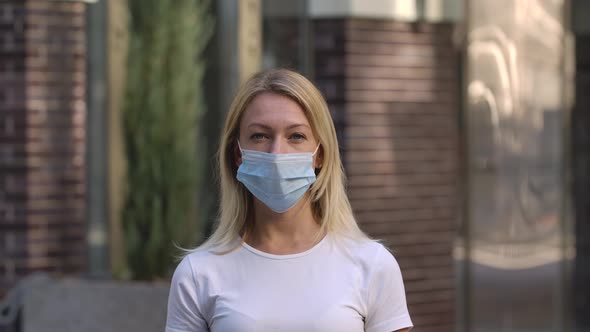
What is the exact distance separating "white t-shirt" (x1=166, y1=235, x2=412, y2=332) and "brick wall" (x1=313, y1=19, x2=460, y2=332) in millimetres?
4277

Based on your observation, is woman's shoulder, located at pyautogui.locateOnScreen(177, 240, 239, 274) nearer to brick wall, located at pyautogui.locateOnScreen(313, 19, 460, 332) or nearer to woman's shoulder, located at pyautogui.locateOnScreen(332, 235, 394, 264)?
woman's shoulder, located at pyautogui.locateOnScreen(332, 235, 394, 264)

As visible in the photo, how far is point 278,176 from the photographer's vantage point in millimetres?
2535

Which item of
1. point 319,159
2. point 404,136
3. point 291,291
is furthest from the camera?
point 404,136

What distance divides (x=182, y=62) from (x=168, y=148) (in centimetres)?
53

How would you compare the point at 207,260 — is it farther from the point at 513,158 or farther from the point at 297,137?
the point at 513,158

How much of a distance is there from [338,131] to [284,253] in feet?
14.2

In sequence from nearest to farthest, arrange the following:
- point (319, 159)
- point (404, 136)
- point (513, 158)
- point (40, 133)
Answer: point (319, 159)
point (40, 133)
point (404, 136)
point (513, 158)

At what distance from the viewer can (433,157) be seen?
7.16 metres

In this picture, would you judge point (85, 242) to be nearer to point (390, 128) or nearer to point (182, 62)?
point (182, 62)

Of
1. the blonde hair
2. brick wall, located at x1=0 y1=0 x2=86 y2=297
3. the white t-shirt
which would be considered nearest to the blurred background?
brick wall, located at x1=0 y1=0 x2=86 y2=297

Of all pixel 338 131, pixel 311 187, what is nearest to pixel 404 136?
pixel 338 131

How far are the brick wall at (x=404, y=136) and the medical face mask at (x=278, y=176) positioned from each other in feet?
13.8

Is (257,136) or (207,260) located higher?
(257,136)

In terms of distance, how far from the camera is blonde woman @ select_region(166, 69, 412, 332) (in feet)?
8.04
